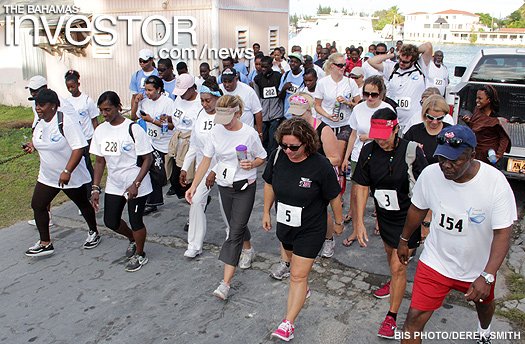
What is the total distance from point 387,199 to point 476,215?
1.06 m

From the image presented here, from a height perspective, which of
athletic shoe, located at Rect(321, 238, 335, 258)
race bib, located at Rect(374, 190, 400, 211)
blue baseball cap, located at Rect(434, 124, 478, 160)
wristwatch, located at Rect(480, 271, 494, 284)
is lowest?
athletic shoe, located at Rect(321, 238, 335, 258)

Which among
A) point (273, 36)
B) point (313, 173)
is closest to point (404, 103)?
point (313, 173)

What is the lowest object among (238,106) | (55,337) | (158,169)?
(55,337)

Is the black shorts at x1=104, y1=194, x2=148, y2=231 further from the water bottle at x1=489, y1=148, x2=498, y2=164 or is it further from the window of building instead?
the window of building

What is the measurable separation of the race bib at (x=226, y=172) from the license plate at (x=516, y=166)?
4321 millimetres

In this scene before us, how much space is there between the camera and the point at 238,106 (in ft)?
14.9

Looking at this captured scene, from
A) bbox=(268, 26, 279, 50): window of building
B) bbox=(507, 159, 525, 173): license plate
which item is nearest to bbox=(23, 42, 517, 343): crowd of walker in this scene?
bbox=(507, 159, 525, 173): license plate

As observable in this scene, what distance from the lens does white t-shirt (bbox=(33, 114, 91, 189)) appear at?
5234mm

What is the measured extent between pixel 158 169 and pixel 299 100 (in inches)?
74.7

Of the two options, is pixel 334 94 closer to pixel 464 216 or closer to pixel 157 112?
pixel 157 112

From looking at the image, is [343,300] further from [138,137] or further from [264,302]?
[138,137]

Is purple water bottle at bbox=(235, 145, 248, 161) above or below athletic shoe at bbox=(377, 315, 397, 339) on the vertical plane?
above

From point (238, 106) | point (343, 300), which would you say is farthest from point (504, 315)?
point (238, 106)

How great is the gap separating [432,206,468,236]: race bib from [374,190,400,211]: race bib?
772mm
